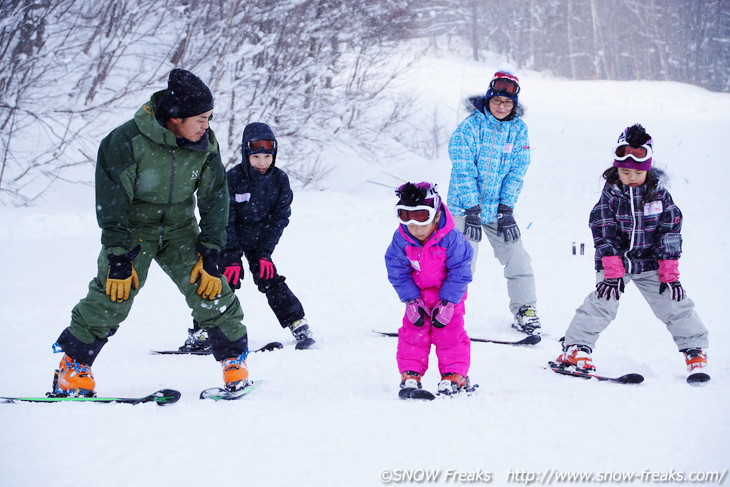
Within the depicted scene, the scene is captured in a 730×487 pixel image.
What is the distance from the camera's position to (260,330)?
19.9 ft

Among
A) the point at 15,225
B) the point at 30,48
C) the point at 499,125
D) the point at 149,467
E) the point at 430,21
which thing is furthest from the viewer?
the point at 430,21

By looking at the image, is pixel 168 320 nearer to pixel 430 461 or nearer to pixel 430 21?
pixel 430 461

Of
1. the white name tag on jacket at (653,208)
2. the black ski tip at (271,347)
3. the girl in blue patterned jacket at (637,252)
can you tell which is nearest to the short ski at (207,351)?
the black ski tip at (271,347)

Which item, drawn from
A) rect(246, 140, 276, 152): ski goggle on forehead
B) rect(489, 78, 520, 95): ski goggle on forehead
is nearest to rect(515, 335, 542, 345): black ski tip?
rect(489, 78, 520, 95): ski goggle on forehead

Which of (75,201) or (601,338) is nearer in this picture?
(601,338)

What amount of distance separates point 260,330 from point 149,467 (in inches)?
139

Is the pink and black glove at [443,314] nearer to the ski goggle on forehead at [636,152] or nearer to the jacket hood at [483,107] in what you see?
the ski goggle on forehead at [636,152]

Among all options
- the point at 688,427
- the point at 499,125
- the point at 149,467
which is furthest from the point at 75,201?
the point at 688,427

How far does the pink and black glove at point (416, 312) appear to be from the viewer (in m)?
3.93

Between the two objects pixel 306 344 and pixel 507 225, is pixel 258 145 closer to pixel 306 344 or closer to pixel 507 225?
pixel 306 344

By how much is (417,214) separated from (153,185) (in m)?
1.50

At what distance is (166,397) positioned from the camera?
3570mm

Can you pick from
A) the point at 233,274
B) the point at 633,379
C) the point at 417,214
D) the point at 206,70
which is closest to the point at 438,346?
the point at 417,214

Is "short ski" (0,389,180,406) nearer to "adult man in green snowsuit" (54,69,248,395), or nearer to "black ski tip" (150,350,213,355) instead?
"adult man in green snowsuit" (54,69,248,395)
